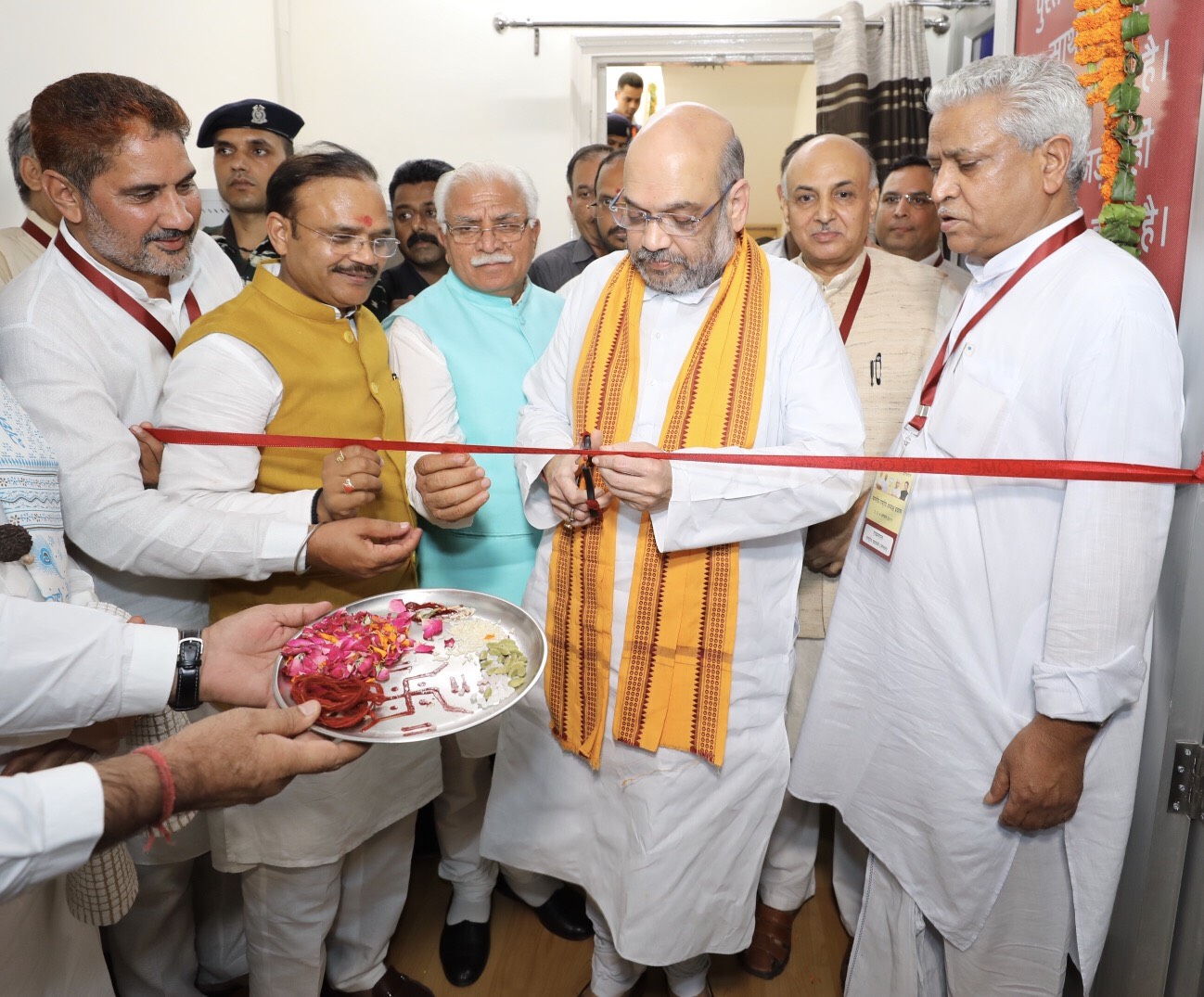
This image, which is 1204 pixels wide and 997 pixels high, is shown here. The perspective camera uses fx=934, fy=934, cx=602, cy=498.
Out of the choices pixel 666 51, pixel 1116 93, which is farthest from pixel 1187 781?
pixel 666 51

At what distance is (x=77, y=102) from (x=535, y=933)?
2617 mm

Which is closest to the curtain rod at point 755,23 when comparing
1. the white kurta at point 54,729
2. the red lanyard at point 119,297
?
the red lanyard at point 119,297

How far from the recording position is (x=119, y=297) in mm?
2246

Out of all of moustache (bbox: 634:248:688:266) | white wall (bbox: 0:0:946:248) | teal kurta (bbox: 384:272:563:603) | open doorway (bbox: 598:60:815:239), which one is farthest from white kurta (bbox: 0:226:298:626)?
open doorway (bbox: 598:60:815:239)

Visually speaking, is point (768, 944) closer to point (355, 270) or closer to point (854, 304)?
point (854, 304)

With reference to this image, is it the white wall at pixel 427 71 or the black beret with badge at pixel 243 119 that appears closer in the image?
the black beret with badge at pixel 243 119

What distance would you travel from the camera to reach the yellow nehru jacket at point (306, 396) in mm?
2242

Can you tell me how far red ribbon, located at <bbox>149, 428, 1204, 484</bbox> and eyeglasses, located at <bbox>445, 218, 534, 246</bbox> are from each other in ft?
2.43

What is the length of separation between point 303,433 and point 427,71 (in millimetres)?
4139

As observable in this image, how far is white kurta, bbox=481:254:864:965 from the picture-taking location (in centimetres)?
218

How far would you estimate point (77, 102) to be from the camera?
2.12m

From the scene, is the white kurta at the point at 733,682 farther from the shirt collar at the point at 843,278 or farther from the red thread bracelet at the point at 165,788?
the red thread bracelet at the point at 165,788

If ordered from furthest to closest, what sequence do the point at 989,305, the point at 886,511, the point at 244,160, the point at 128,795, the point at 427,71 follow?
the point at 427,71 → the point at 244,160 → the point at 886,511 → the point at 989,305 → the point at 128,795

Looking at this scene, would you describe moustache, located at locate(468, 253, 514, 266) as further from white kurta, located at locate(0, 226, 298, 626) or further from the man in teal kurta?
white kurta, located at locate(0, 226, 298, 626)
